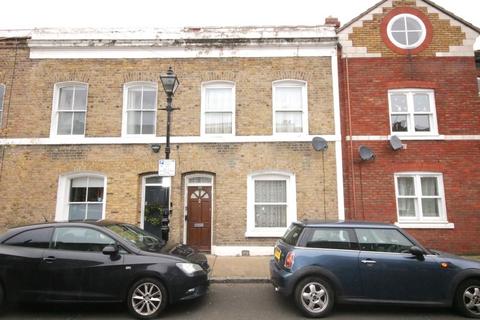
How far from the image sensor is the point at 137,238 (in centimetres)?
661

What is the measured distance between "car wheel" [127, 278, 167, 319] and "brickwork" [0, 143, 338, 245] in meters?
4.96

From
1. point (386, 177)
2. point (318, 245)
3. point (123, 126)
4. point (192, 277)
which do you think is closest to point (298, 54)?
point (386, 177)

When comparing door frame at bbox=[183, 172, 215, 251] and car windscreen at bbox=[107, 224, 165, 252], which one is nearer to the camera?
car windscreen at bbox=[107, 224, 165, 252]

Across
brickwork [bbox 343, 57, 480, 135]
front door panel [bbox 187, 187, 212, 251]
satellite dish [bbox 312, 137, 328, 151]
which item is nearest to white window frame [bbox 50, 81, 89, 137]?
front door panel [bbox 187, 187, 212, 251]

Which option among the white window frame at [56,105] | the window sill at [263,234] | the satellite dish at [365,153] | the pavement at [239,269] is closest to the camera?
the pavement at [239,269]

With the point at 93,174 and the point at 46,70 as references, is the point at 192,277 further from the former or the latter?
the point at 46,70

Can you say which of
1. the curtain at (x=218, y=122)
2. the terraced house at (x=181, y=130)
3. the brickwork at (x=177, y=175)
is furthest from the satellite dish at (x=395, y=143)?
the curtain at (x=218, y=122)

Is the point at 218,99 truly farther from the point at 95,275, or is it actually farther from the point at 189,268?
the point at 95,275

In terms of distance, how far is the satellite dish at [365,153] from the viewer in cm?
1072

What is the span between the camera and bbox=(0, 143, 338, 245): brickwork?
1075 centimetres

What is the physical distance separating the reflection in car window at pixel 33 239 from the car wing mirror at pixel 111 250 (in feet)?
3.85

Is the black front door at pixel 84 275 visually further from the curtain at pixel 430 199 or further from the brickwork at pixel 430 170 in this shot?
the curtain at pixel 430 199

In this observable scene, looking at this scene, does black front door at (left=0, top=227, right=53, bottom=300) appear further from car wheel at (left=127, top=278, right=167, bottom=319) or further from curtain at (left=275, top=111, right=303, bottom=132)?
curtain at (left=275, top=111, right=303, bottom=132)

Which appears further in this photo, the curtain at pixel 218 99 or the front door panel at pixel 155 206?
the curtain at pixel 218 99
